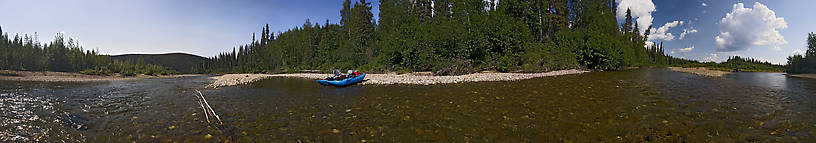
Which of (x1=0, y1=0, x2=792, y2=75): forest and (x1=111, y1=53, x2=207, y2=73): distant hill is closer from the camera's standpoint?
(x1=0, y1=0, x2=792, y2=75): forest

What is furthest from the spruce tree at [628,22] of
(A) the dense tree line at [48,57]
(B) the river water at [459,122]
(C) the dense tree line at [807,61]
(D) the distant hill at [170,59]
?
(D) the distant hill at [170,59]

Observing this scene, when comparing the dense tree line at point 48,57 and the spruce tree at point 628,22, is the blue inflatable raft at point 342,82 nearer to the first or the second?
the dense tree line at point 48,57

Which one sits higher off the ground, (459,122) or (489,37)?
(489,37)

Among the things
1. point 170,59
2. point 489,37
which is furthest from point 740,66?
point 170,59

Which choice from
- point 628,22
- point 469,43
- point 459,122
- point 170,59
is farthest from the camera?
point 170,59

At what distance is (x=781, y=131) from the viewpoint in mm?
5484

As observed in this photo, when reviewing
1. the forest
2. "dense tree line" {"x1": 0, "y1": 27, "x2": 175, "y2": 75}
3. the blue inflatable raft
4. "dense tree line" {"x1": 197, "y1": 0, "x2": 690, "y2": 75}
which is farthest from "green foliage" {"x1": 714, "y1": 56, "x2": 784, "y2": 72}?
"dense tree line" {"x1": 0, "y1": 27, "x2": 175, "y2": 75}

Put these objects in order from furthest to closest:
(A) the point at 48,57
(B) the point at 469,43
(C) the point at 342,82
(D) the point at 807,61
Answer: (A) the point at 48,57 < (B) the point at 469,43 < (D) the point at 807,61 < (C) the point at 342,82

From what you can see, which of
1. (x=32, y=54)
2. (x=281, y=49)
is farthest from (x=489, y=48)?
(x=32, y=54)

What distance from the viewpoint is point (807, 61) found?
83.7 ft

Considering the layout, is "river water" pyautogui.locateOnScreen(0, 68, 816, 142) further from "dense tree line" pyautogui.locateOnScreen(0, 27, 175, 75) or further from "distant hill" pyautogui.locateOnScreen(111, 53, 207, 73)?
"distant hill" pyautogui.locateOnScreen(111, 53, 207, 73)

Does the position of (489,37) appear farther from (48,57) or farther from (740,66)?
(48,57)

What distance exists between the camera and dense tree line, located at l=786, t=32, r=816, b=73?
24.8m

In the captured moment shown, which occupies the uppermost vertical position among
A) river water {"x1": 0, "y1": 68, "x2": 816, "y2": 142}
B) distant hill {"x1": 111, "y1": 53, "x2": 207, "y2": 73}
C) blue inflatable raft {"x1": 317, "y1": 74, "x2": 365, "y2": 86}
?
distant hill {"x1": 111, "y1": 53, "x2": 207, "y2": 73}
